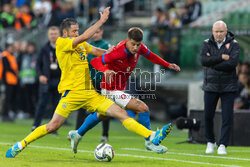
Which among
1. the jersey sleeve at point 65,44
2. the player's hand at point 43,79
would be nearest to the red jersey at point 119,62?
the jersey sleeve at point 65,44

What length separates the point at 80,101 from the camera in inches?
364

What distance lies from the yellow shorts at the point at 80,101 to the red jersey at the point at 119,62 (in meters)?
0.48

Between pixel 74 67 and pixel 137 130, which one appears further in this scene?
pixel 74 67

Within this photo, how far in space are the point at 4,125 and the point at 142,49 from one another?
819 centimetres

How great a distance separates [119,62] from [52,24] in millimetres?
10876

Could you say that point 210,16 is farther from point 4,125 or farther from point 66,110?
point 66,110

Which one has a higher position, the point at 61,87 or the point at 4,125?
the point at 61,87

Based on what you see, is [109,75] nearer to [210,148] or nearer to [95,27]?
[95,27]

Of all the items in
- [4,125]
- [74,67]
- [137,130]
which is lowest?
[4,125]

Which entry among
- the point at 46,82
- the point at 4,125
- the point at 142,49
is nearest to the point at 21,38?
the point at 4,125

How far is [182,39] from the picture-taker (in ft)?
57.5

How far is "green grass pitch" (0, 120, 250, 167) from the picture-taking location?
866cm

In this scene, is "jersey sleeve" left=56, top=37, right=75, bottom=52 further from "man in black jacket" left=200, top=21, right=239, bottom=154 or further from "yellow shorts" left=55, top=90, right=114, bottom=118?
"man in black jacket" left=200, top=21, right=239, bottom=154

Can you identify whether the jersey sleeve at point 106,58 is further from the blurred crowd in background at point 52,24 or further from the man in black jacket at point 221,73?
the blurred crowd in background at point 52,24
